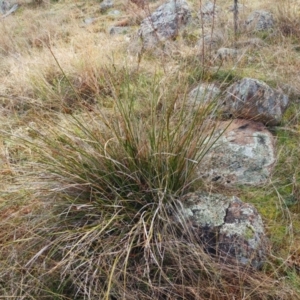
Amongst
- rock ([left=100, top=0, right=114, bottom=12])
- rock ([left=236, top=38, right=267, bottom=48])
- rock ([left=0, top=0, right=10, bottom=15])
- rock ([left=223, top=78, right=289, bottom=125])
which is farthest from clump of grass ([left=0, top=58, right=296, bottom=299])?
rock ([left=0, top=0, right=10, bottom=15])

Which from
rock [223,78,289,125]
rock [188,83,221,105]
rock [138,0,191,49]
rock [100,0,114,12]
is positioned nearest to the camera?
rock [188,83,221,105]

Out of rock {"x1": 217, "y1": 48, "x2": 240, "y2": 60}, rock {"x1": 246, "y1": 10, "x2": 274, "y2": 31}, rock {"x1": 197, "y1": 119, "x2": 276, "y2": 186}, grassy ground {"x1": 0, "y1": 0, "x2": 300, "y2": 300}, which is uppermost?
grassy ground {"x1": 0, "y1": 0, "x2": 300, "y2": 300}

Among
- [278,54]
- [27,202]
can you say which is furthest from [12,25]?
[27,202]

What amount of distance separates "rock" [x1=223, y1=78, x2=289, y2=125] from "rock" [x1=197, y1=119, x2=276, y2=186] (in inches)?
6.4

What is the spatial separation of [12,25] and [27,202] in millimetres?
6512

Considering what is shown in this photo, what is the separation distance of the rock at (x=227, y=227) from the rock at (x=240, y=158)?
0.77 feet

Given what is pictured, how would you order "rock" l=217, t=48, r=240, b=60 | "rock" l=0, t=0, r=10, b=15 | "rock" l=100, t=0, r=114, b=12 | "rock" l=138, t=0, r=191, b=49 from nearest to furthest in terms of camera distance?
1. "rock" l=217, t=48, r=240, b=60
2. "rock" l=138, t=0, r=191, b=49
3. "rock" l=100, t=0, r=114, b=12
4. "rock" l=0, t=0, r=10, b=15

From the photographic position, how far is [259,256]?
1.79 m

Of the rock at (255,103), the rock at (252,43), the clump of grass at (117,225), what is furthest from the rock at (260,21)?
the clump of grass at (117,225)

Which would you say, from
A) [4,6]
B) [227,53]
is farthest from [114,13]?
[4,6]

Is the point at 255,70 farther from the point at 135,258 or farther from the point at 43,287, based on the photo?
the point at 43,287

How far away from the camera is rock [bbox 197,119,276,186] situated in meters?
2.29

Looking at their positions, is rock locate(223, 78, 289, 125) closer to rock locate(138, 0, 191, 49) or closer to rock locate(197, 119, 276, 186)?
rock locate(197, 119, 276, 186)

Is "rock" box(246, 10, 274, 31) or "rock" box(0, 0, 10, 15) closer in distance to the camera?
"rock" box(246, 10, 274, 31)
